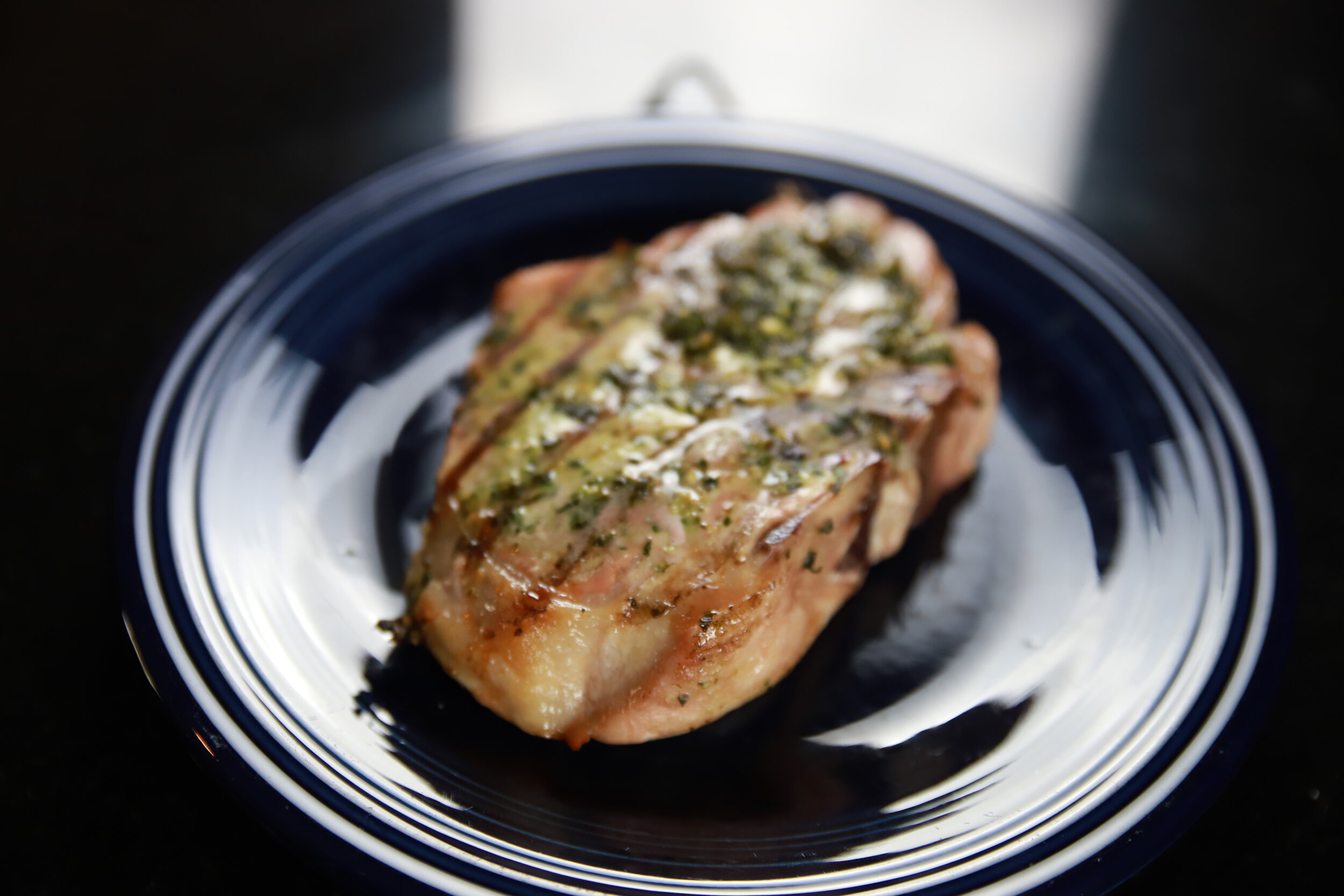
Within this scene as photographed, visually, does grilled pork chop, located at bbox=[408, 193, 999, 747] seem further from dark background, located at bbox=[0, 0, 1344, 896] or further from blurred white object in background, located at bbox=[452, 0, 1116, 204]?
blurred white object in background, located at bbox=[452, 0, 1116, 204]

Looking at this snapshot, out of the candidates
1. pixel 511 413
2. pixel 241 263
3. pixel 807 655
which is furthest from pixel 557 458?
pixel 241 263

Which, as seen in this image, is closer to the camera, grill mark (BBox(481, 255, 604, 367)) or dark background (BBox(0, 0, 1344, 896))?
dark background (BBox(0, 0, 1344, 896))

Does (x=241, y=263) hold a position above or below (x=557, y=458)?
above

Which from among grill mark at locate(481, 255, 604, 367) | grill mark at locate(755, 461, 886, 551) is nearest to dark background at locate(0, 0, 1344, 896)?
grill mark at locate(481, 255, 604, 367)

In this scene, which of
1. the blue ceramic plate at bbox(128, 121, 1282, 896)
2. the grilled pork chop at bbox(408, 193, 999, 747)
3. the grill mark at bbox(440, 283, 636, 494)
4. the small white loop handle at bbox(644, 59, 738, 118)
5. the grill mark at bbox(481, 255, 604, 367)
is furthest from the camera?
the small white loop handle at bbox(644, 59, 738, 118)

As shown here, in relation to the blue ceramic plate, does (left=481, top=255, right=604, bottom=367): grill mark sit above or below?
above

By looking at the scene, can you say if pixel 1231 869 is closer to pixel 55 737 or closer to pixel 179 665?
pixel 179 665

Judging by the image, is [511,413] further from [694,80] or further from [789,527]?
[694,80]
